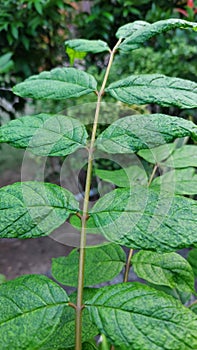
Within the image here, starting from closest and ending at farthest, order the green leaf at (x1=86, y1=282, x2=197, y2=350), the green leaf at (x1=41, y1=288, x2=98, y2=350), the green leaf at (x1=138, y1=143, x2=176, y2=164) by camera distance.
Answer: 1. the green leaf at (x1=86, y1=282, x2=197, y2=350)
2. the green leaf at (x1=41, y1=288, x2=98, y2=350)
3. the green leaf at (x1=138, y1=143, x2=176, y2=164)

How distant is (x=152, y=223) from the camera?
0.30 metres

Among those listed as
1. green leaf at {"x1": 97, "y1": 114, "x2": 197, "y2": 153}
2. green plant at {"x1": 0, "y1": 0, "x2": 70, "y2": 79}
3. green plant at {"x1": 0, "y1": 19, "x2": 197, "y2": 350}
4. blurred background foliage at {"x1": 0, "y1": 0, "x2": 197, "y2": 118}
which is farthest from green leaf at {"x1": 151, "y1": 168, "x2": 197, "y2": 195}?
green plant at {"x1": 0, "y1": 0, "x2": 70, "y2": 79}

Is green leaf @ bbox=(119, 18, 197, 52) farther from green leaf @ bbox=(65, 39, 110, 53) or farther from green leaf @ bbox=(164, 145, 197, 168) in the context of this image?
green leaf @ bbox=(164, 145, 197, 168)

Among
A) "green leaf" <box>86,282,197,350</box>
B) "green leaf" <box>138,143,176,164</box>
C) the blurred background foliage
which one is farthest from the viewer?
the blurred background foliage

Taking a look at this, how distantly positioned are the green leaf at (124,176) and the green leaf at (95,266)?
84 millimetres

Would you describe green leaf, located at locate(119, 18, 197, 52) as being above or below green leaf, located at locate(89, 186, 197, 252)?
above

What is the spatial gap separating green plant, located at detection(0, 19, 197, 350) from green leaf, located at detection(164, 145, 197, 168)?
2.0 inches

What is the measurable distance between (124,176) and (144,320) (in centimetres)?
27

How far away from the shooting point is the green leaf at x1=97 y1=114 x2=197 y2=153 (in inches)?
13.4

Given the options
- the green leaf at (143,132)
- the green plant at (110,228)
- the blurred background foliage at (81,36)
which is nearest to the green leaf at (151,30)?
the green plant at (110,228)

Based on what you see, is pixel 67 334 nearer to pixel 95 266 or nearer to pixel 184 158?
pixel 95 266

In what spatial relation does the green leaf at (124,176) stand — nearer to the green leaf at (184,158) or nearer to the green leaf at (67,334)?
the green leaf at (184,158)

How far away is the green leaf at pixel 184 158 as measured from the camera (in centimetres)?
51

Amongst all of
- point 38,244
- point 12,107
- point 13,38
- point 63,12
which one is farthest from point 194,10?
point 38,244
